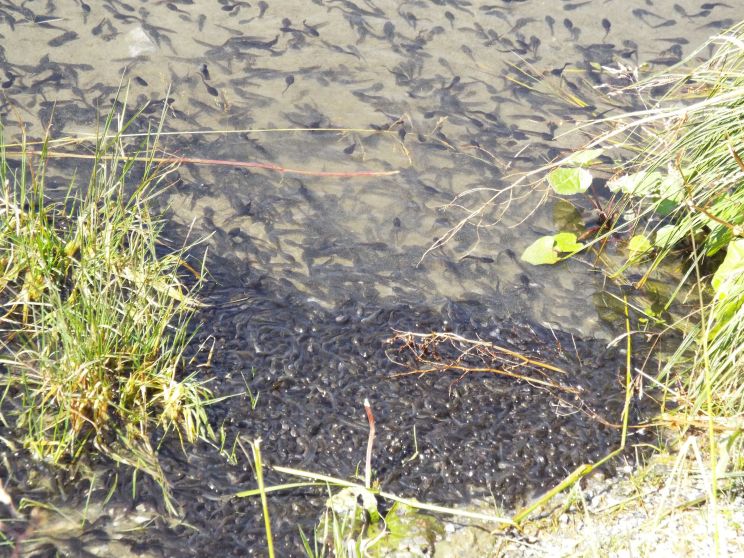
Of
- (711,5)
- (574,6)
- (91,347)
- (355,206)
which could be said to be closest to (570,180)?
(355,206)

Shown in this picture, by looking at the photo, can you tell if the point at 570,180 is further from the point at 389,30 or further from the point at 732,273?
the point at 389,30

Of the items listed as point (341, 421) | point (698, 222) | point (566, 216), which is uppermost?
point (698, 222)

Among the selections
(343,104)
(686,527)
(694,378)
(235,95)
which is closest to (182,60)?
(235,95)

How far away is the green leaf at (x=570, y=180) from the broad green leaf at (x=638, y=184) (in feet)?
0.48

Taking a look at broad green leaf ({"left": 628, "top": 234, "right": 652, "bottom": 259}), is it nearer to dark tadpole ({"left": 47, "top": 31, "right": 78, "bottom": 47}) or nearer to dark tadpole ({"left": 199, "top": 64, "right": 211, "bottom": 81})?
dark tadpole ({"left": 199, "top": 64, "right": 211, "bottom": 81})

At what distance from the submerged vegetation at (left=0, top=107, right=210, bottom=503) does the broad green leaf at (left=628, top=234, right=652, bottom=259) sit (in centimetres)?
222

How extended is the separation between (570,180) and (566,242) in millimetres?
321

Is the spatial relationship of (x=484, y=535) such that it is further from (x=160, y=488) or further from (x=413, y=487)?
(x=160, y=488)

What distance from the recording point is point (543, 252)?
4.23 meters

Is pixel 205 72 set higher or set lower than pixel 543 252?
lower

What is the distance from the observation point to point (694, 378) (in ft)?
11.2

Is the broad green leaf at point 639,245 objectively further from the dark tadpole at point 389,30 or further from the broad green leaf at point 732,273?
the dark tadpole at point 389,30

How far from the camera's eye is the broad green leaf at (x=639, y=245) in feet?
13.5

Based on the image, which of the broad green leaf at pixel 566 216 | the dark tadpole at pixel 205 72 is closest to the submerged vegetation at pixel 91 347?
the dark tadpole at pixel 205 72
